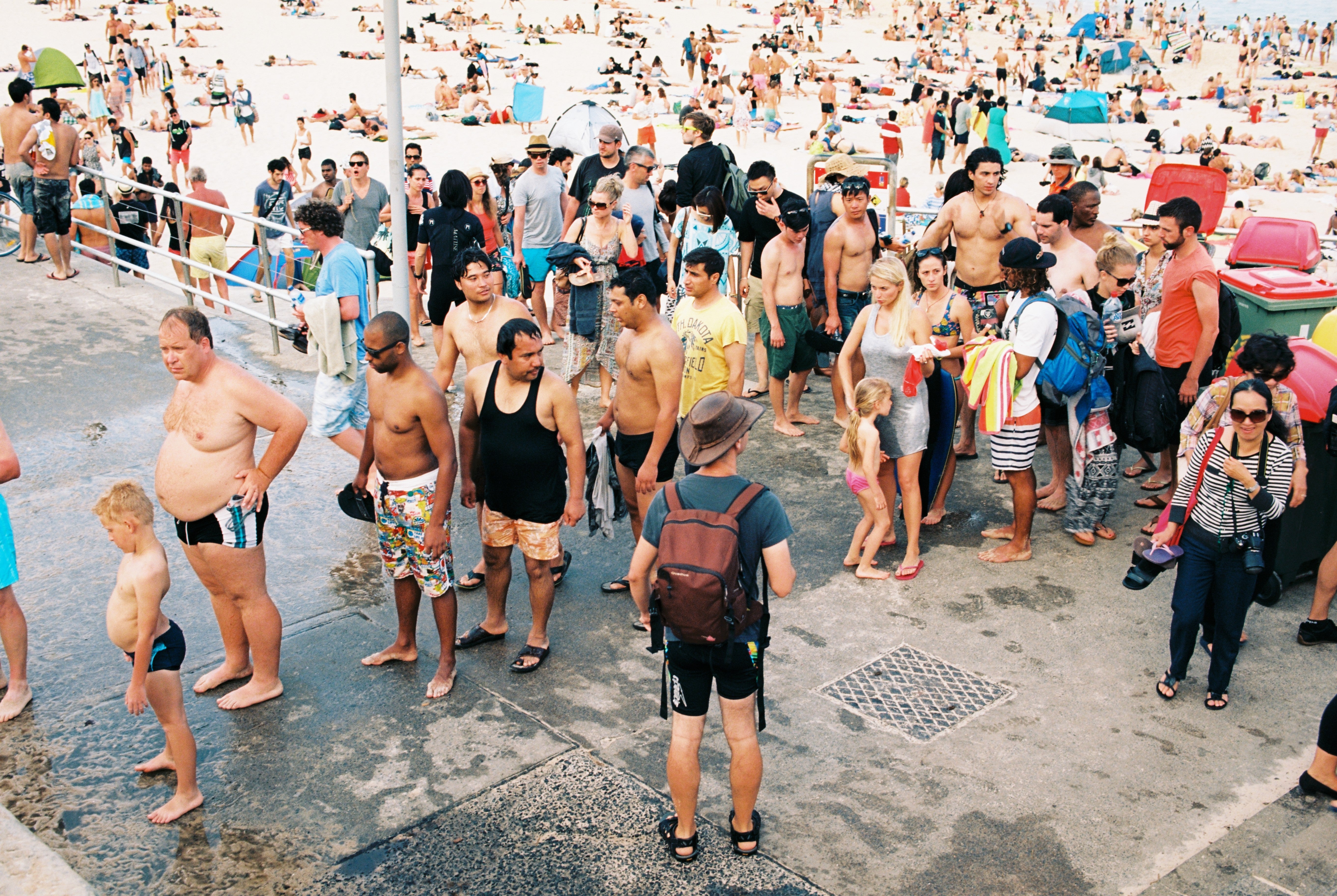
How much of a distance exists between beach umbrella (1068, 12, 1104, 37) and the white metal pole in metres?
54.3

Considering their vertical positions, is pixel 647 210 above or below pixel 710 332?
above

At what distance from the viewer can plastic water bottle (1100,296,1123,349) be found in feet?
22.3

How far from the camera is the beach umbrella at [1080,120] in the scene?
1163 inches

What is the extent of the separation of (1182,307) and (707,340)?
2.99 meters

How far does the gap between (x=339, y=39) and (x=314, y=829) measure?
44904mm

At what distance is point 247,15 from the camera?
47.6 meters

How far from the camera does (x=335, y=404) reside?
7.04m

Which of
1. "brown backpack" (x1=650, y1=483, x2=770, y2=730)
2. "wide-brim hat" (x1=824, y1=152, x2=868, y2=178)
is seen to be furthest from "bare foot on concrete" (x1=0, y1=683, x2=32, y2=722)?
"wide-brim hat" (x1=824, y1=152, x2=868, y2=178)

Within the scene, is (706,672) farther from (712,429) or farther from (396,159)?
(396,159)

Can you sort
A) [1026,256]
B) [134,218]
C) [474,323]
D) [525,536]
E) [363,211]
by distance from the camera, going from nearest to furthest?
1. [525,536]
2. [474,323]
3. [1026,256]
4. [363,211]
5. [134,218]

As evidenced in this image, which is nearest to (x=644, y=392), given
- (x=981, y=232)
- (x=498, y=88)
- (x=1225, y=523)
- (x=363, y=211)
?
(x=1225, y=523)

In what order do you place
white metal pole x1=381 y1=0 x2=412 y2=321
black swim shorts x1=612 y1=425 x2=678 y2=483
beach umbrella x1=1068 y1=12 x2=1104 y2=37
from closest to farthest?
1. black swim shorts x1=612 y1=425 x2=678 y2=483
2. white metal pole x1=381 y1=0 x2=412 y2=321
3. beach umbrella x1=1068 y1=12 x2=1104 y2=37

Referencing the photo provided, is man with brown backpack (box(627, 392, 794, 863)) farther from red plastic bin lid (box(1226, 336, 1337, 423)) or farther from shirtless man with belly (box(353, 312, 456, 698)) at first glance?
red plastic bin lid (box(1226, 336, 1337, 423))

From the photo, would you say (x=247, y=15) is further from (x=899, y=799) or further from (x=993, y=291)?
(x=899, y=799)
